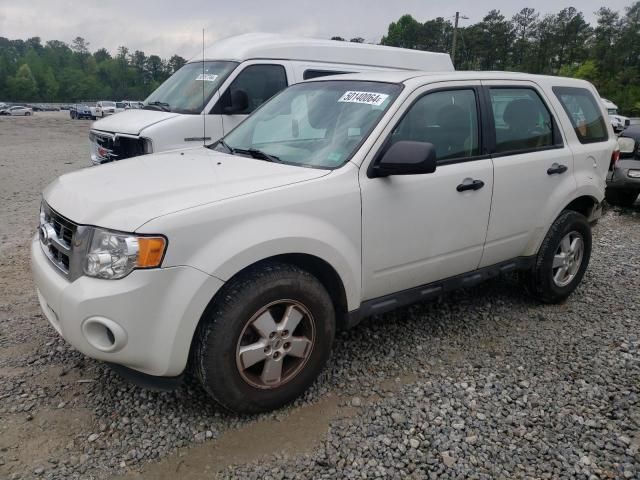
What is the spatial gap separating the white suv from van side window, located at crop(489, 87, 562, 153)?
0.01 meters

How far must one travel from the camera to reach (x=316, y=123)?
3473mm

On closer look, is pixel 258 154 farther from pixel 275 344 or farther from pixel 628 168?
pixel 628 168

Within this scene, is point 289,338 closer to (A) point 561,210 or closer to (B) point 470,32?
(A) point 561,210

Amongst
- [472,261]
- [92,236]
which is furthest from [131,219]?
[472,261]

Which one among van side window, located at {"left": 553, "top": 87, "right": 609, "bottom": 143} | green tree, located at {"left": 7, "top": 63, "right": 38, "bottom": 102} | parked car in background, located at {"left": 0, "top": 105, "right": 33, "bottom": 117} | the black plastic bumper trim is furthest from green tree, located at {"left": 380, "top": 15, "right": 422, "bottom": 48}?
the black plastic bumper trim

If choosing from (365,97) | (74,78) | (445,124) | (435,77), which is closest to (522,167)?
(445,124)

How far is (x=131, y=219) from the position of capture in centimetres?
246

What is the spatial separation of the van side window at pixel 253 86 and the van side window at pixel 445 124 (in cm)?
357

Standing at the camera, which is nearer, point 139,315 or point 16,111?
point 139,315

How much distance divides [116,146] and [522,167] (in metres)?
4.99

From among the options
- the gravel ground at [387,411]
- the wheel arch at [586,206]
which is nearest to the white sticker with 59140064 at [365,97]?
the gravel ground at [387,411]

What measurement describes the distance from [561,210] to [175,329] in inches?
127

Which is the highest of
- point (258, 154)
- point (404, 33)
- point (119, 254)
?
point (404, 33)

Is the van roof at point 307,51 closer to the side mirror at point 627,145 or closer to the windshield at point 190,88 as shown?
the windshield at point 190,88
